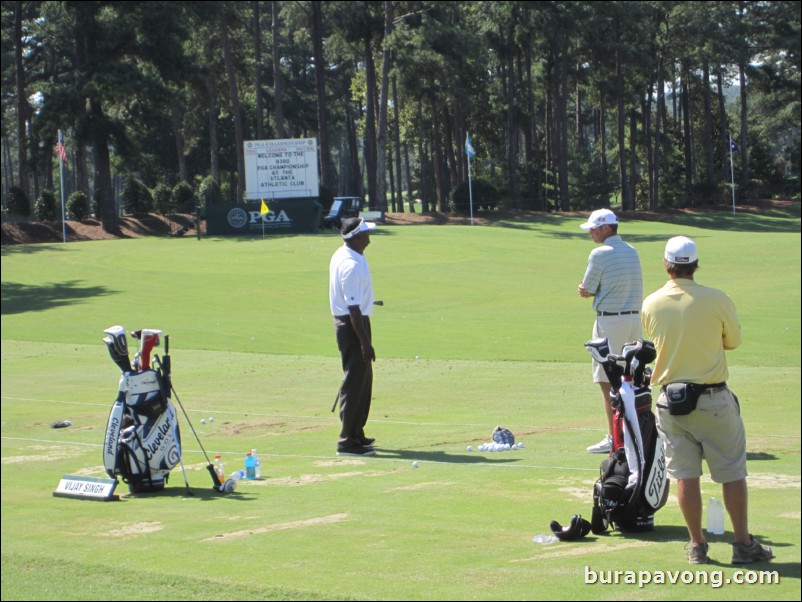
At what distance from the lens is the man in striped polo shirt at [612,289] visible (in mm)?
9867

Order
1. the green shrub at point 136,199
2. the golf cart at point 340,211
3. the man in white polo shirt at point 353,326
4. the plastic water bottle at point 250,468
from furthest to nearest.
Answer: the green shrub at point 136,199 → the golf cart at point 340,211 → the man in white polo shirt at point 353,326 → the plastic water bottle at point 250,468

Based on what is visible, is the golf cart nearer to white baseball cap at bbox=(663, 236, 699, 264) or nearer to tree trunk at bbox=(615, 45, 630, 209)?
tree trunk at bbox=(615, 45, 630, 209)

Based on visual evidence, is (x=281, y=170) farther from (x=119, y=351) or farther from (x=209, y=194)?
(x=119, y=351)

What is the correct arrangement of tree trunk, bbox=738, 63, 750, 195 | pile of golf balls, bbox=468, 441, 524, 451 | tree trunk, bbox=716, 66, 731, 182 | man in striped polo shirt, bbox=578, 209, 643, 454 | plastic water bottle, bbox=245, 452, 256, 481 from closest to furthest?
plastic water bottle, bbox=245, 452, 256, 481 < man in striped polo shirt, bbox=578, 209, 643, 454 < pile of golf balls, bbox=468, 441, 524, 451 < tree trunk, bbox=738, 63, 750, 195 < tree trunk, bbox=716, 66, 731, 182

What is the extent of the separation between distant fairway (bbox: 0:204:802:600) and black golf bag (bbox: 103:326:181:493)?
0.24m

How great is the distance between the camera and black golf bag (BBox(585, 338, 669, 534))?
22.4ft

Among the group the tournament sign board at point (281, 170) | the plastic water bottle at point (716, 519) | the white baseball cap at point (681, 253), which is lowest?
the plastic water bottle at point (716, 519)

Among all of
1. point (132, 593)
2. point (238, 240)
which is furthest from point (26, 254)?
point (132, 593)

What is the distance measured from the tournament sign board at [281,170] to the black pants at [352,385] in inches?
1812

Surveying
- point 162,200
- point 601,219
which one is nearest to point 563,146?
point 162,200

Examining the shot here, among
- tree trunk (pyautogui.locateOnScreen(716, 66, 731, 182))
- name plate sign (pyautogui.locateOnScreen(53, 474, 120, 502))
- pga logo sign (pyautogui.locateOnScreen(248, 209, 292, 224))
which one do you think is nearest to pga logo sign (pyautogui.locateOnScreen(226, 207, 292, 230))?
pga logo sign (pyautogui.locateOnScreen(248, 209, 292, 224))

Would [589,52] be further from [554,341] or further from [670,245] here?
[670,245]

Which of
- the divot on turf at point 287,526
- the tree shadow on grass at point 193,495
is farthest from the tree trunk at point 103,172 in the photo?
the divot on turf at point 287,526

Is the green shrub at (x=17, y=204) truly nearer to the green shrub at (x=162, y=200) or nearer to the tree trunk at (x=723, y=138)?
the green shrub at (x=162, y=200)
